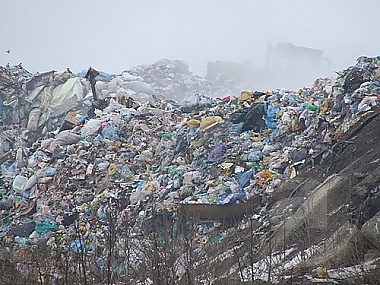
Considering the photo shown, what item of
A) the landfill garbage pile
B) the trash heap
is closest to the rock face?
the landfill garbage pile

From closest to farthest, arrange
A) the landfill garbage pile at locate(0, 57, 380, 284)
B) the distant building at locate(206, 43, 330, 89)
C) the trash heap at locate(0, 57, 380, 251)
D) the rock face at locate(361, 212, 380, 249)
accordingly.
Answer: the rock face at locate(361, 212, 380, 249) < the landfill garbage pile at locate(0, 57, 380, 284) < the trash heap at locate(0, 57, 380, 251) < the distant building at locate(206, 43, 330, 89)

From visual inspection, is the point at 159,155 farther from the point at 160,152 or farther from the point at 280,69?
the point at 280,69

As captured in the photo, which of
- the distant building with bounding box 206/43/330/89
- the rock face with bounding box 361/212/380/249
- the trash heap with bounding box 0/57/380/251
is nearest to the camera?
the rock face with bounding box 361/212/380/249

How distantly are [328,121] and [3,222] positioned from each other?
16.0 ft

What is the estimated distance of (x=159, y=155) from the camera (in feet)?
24.0

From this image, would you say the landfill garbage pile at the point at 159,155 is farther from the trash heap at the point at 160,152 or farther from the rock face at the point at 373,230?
the rock face at the point at 373,230

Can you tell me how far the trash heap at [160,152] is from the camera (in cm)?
574

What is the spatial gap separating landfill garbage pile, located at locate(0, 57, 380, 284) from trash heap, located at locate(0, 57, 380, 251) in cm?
2

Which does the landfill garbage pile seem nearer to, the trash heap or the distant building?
the trash heap

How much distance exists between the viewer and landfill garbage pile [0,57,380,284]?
18.3 ft

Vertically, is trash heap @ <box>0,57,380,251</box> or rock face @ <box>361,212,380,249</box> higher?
trash heap @ <box>0,57,380,251</box>

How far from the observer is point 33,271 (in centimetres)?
338

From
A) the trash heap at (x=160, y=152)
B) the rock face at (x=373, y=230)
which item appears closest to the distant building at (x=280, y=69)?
the trash heap at (x=160, y=152)

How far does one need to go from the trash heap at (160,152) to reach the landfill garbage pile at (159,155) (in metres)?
0.02
